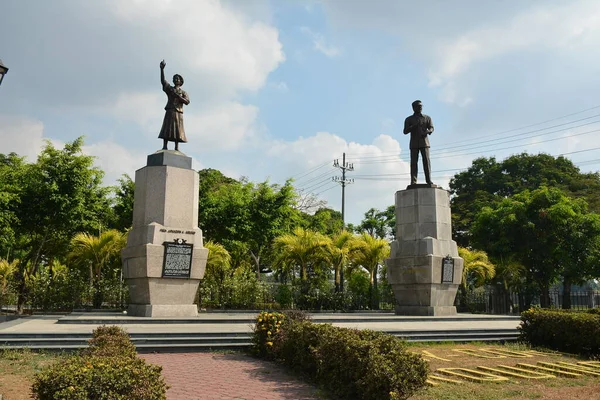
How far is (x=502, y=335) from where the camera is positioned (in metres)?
12.2

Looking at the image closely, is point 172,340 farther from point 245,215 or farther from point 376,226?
point 376,226

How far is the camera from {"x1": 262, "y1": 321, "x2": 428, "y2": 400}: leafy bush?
19.5 ft

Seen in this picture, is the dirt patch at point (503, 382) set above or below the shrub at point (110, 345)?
below

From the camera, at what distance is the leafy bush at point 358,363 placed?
5.93 metres

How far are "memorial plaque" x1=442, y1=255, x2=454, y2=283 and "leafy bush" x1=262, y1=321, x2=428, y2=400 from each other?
30.7 ft

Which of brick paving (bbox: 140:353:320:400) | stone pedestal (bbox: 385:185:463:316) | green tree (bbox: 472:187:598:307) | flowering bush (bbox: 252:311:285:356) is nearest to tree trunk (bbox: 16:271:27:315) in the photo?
brick paving (bbox: 140:353:320:400)

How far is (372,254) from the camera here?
22.0m

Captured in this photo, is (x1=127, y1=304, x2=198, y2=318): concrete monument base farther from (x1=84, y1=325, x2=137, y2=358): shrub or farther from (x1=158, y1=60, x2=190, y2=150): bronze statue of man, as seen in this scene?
(x1=84, y1=325, x2=137, y2=358): shrub

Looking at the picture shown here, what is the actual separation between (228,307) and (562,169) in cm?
2915

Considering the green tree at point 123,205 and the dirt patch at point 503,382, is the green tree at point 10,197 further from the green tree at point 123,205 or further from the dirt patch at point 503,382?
the dirt patch at point 503,382

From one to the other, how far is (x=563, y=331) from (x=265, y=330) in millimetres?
6068

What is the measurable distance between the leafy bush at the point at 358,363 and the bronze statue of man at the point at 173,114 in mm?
8825

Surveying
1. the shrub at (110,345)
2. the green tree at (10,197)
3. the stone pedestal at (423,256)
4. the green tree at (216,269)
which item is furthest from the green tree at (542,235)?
the shrub at (110,345)

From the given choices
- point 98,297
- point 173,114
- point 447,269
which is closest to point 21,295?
point 98,297
